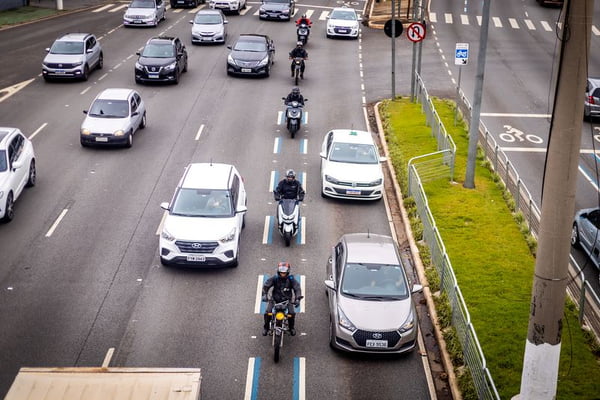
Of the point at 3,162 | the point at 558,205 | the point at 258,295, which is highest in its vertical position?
the point at 558,205

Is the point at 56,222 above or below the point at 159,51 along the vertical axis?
below

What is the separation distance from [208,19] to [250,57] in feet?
30.5

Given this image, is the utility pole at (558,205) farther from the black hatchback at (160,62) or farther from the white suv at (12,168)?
the black hatchback at (160,62)

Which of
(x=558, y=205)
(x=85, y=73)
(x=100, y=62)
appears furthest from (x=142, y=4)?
(x=558, y=205)

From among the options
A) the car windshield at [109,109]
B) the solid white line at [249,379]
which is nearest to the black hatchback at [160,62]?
the car windshield at [109,109]

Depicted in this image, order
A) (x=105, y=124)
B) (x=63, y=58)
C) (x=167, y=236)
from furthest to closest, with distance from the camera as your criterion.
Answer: (x=63, y=58) → (x=105, y=124) → (x=167, y=236)

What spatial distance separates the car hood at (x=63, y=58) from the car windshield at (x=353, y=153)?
55.3ft

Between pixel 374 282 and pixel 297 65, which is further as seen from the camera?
pixel 297 65

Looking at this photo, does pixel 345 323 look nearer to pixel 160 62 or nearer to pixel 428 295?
pixel 428 295

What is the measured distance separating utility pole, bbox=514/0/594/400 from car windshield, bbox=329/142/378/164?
1446 centimetres

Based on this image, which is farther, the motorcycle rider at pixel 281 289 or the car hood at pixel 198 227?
the car hood at pixel 198 227

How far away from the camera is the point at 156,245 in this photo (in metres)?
22.5

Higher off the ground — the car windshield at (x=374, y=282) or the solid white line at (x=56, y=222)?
the car windshield at (x=374, y=282)

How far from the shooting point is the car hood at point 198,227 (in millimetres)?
20703
